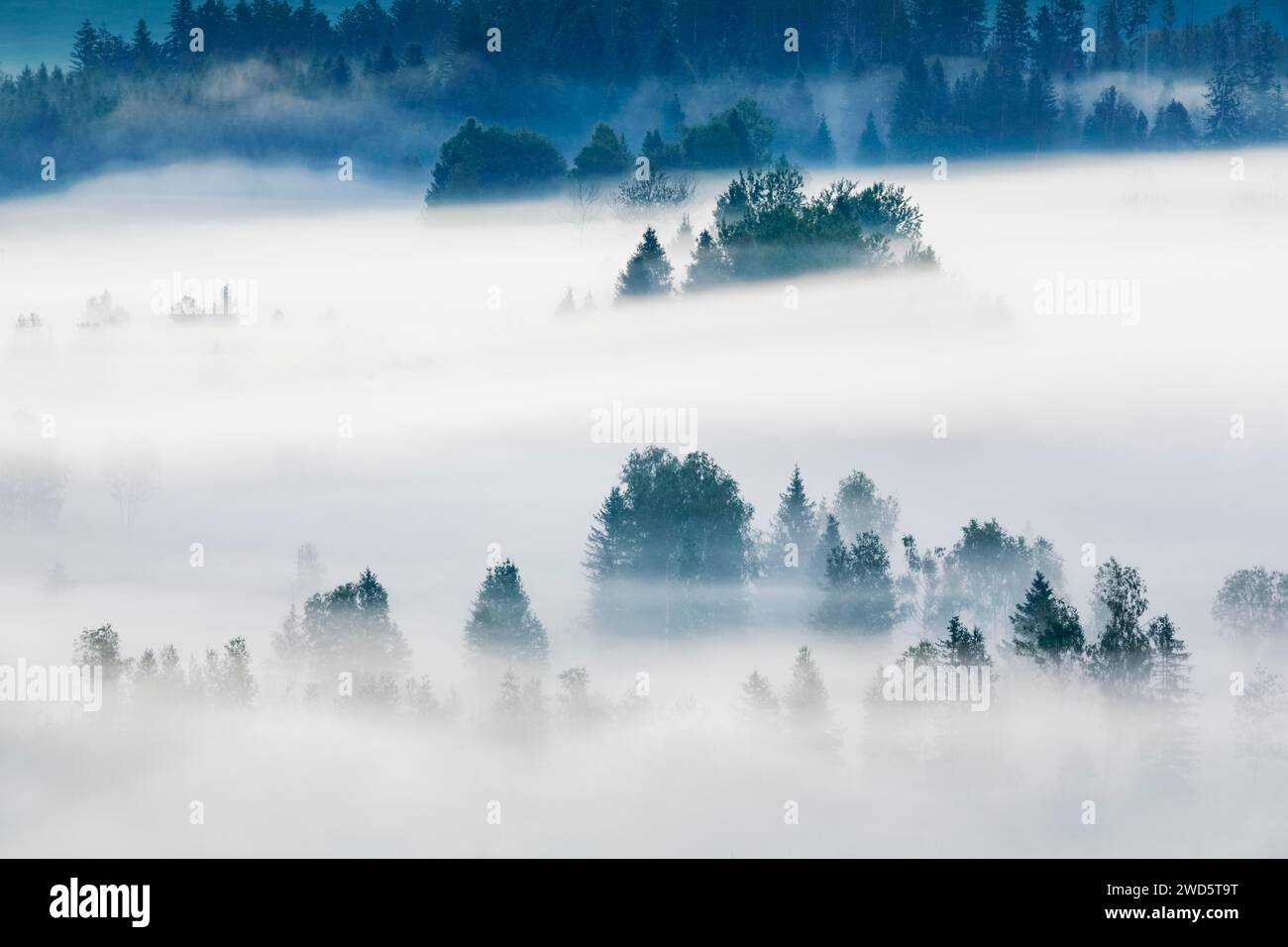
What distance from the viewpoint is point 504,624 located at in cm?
10738

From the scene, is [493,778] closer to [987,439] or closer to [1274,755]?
[1274,755]

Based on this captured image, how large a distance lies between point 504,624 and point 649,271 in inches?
1849

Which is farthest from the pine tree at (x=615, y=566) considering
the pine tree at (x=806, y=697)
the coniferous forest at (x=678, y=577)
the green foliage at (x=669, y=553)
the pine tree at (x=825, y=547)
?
the pine tree at (x=806, y=697)

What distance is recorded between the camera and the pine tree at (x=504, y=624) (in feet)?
347

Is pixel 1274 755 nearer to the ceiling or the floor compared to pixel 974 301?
nearer to the floor

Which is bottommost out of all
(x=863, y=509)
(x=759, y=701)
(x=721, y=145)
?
(x=759, y=701)

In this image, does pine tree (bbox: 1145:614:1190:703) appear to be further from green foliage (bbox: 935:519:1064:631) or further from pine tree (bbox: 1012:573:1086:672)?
green foliage (bbox: 935:519:1064:631)

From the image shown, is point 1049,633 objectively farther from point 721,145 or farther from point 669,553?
point 721,145

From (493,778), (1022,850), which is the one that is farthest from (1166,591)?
(493,778)

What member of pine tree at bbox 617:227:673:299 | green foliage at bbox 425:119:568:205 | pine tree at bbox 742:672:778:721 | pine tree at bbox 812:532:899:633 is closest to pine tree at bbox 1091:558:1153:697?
pine tree at bbox 812:532:899:633

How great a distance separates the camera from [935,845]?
3844 inches

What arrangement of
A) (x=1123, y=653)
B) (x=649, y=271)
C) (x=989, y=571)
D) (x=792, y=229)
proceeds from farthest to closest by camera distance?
(x=649, y=271)
(x=792, y=229)
(x=989, y=571)
(x=1123, y=653)

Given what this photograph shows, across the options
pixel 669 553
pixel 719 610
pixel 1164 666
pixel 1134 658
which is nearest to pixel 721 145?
pixel 719 610
